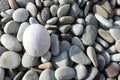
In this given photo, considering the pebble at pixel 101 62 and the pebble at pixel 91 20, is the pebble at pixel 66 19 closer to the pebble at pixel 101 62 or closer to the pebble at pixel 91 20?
the pebble at pixel 91 20

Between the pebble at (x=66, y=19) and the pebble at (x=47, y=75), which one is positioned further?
the pebble at (x=66, y=19)

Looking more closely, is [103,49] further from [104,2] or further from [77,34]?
[104,2]

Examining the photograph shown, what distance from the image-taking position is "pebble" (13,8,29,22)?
54.1 inches

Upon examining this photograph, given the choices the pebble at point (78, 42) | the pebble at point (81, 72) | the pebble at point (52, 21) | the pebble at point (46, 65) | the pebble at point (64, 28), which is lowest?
the pebble at point (81, 72)

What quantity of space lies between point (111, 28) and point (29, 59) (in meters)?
0.39

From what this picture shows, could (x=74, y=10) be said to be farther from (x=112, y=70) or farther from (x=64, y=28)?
(x=112, y=70)

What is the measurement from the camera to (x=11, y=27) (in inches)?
53.4

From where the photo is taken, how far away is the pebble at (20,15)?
138cm

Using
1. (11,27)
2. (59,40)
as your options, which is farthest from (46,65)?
(11,27)

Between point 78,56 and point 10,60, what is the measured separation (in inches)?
11.2

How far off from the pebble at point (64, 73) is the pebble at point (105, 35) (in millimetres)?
212

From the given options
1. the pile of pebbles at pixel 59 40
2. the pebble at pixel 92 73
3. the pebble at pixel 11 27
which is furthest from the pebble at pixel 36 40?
the pebble at pixel 92 73

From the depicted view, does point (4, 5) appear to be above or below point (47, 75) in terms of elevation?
above

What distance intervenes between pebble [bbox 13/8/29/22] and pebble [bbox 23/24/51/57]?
117mm
